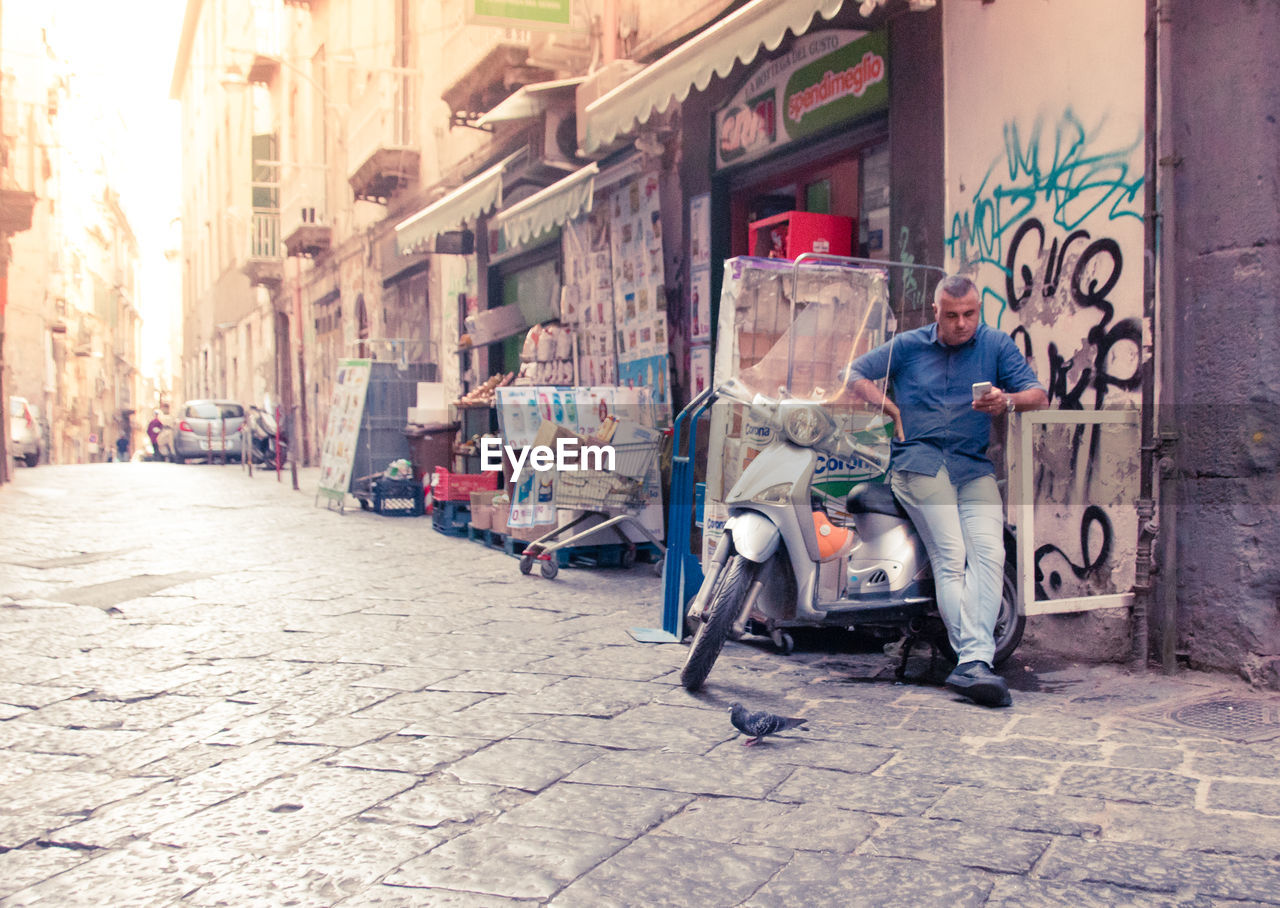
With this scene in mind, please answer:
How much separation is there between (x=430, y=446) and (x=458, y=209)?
2.42m

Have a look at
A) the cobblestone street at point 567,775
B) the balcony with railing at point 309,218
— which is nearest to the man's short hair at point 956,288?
the cobblestone street at point 567,775

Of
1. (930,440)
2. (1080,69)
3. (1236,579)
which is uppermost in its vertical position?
(1080,69)

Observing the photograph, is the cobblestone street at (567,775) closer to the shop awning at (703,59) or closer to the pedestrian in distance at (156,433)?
the shop awning at (703,59)

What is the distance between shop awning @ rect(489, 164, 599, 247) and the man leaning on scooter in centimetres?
458

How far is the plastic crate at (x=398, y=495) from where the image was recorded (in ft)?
36.3

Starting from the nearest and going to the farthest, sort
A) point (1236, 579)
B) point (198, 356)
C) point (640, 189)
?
point (1236, 579)
point (640, 189)
point (198, 356)

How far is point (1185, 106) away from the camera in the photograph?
13.8 ft

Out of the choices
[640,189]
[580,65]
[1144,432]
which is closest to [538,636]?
[1144,432]

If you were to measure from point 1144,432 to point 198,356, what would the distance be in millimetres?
44071

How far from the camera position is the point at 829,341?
5.06m

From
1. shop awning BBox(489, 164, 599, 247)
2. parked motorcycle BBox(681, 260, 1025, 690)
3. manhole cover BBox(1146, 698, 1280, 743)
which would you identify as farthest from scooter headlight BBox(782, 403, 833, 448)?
shop awning BBox(489, 164, 599, 247)

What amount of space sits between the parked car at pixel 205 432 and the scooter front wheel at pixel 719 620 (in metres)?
22.3

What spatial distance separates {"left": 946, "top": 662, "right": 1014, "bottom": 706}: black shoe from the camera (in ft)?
12.7

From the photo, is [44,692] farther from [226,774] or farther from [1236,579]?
[1236,579]
